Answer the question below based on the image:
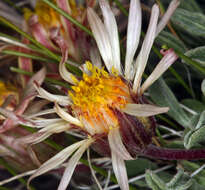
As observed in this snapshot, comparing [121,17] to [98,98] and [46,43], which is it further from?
[98,98]

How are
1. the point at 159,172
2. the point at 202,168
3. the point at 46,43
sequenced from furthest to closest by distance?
the point at 46,43 < the point at 159,172 < the point at 202,168

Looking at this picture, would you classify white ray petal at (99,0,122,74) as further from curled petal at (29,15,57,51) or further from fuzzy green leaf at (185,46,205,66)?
curled petal at (29,15,57,51)

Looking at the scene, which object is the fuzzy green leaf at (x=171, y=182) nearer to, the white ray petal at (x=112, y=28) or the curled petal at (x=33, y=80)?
the white ray petal at (x=112, y=28)

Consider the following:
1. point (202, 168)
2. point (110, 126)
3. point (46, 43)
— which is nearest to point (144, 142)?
point (110, 126)

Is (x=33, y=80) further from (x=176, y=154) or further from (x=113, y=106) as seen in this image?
(x=176, y=154)

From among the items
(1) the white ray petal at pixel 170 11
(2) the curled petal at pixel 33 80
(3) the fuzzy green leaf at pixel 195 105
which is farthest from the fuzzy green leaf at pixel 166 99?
(2) the curled petal at pixel 33 80

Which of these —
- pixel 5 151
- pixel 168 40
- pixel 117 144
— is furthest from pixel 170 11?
pixel 5 151
